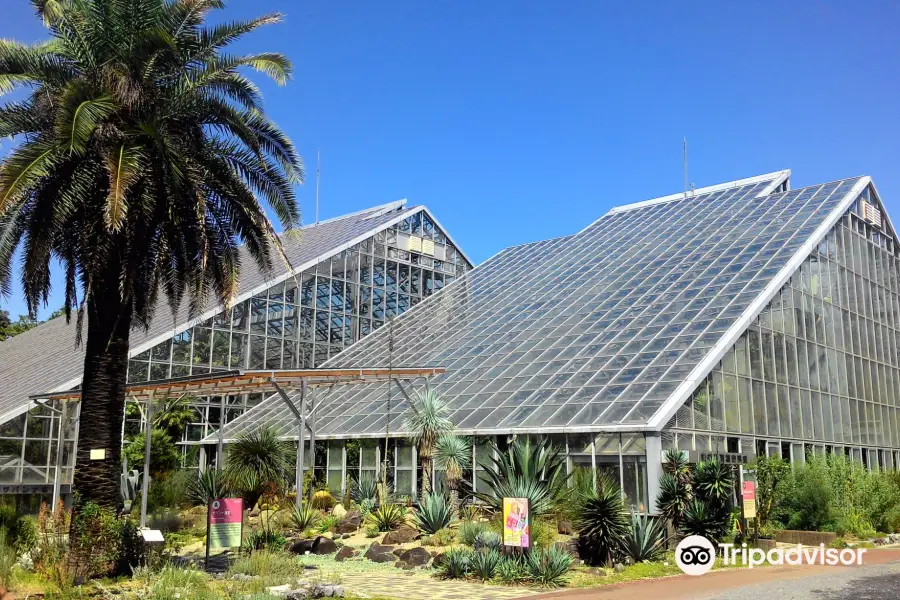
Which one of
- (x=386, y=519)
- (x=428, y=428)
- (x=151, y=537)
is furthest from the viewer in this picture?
(x=428, y=428)

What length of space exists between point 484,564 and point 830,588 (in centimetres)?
644

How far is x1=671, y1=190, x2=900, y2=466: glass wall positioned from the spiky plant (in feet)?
41.2

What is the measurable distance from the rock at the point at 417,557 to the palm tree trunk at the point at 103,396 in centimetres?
645

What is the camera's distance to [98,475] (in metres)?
16.3

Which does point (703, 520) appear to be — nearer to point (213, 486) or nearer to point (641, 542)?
point (641, 542)

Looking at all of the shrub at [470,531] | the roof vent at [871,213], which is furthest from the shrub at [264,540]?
the roof vent at [871,213]

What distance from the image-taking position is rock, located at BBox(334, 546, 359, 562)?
20.1 m

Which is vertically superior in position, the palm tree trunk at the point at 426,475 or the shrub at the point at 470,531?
the palm tree trunk at the point at 426,475

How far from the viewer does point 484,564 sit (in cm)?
1680

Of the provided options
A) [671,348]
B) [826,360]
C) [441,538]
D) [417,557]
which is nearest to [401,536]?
[441,538]

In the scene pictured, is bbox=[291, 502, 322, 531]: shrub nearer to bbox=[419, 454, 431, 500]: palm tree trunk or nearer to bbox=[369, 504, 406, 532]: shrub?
bbox=[369, 504, 406, 532]: shrub

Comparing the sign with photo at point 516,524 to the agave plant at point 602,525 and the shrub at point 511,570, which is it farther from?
the agave plant at point 602,525

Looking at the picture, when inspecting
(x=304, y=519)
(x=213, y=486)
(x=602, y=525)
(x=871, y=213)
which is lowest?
(x=304, y=519)

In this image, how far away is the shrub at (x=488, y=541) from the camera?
18.1 meters
